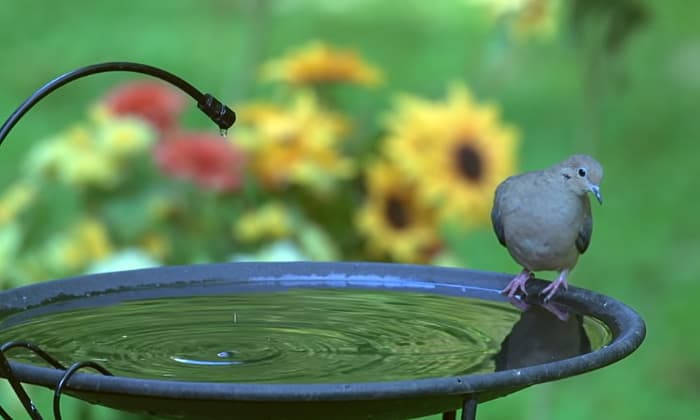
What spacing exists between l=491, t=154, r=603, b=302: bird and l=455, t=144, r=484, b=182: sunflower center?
1124 millimetres

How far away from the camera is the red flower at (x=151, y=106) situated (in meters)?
→ 3.33

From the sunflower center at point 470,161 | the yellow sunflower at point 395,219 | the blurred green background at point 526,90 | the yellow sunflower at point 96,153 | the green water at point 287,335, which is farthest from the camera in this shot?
the blurred green background at point 526,90

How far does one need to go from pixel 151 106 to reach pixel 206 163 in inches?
11.5

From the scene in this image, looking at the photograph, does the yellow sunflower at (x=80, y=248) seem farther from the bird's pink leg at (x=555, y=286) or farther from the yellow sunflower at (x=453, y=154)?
the bird's pink leg at (x=555, y=286)

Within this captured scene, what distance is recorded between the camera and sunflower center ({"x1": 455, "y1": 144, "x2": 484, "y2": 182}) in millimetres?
3322

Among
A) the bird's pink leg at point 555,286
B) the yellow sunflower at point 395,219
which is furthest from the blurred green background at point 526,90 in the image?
the bird's pink leg at point 555,286

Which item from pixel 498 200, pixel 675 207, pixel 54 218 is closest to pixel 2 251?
pixel 54 218

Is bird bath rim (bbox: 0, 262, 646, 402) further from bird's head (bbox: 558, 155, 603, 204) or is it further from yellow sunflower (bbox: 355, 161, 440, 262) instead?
yellow sunflower (bbox: 355, 161, 440, 262)

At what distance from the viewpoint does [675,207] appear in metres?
5.35

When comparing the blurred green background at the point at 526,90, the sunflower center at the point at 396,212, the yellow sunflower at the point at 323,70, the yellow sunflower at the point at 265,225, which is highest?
the blurred green background at the point at 526,90

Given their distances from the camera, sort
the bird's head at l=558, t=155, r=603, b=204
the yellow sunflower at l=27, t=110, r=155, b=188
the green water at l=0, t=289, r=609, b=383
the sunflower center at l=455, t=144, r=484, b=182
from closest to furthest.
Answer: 1. the green water at l=0, t=289, r=609, b=383
2. the bird's head at l=558, t=155, r=603, b=204
3. the yellow sunflower at l=27, t=110, r=155, b=188
4. the sunflower center at l=455, t=144, r=484, b=182

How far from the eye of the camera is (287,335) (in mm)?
1961

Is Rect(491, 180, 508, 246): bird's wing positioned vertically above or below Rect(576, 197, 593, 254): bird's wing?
above

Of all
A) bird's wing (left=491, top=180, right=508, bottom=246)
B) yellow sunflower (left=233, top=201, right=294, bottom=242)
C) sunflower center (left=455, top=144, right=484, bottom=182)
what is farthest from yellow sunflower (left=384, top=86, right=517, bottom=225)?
bird's wing (left=491, top=180, right=508, bottom=246)
